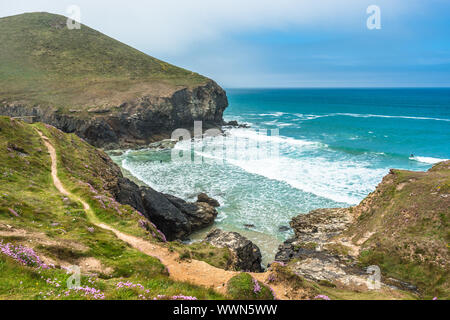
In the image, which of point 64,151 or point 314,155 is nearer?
point 64,151

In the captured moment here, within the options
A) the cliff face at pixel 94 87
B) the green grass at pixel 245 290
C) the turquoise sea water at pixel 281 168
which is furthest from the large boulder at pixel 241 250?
the cliff face at pixel 94 87

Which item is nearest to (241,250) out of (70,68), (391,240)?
(391,240)

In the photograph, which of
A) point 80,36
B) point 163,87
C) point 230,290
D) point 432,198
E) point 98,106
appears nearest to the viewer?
point 230,290

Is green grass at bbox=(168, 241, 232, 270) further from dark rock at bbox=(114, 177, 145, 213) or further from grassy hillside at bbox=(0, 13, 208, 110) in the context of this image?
grassy hillside at bbox=(0, 13, 208, 110)

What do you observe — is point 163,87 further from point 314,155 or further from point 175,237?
point 175,237

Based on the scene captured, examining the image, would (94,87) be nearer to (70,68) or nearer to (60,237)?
(70,68)
